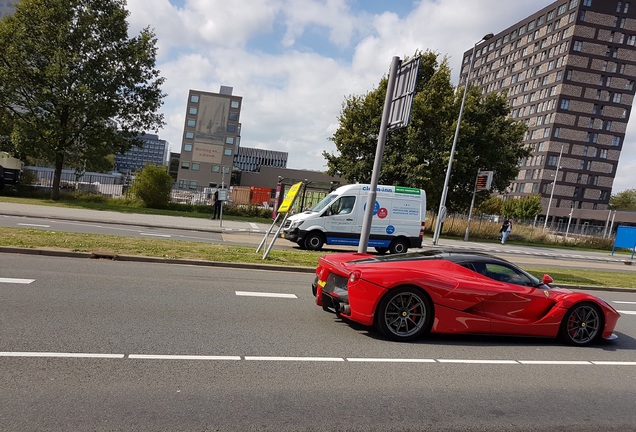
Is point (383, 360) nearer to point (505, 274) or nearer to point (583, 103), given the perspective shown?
point (505, 274)

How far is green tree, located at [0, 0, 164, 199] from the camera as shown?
84.8 ft

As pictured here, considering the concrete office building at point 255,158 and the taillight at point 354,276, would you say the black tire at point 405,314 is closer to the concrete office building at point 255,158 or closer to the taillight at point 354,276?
the taillight at point 354,276

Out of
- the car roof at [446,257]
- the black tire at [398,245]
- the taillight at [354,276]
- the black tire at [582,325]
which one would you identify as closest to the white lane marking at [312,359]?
the black tire at [582,325]

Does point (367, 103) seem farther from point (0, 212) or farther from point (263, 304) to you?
point (263, 304)

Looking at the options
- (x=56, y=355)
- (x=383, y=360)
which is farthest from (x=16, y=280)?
(x=383, y=360)

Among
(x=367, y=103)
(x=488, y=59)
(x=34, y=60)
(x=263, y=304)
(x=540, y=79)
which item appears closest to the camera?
(x=263, y=304)

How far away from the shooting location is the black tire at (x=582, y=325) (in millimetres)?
6872

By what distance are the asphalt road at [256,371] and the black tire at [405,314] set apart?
0.78 feet

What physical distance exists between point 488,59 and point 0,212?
114 m

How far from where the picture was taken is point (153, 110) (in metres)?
29.7

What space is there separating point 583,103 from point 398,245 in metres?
86.4

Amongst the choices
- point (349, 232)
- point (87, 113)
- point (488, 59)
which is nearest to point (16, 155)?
point (87, 113)

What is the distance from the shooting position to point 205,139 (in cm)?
8206

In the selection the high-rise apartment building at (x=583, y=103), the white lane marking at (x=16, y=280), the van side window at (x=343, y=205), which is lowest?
the white lane marking at (x=16, y=280)
